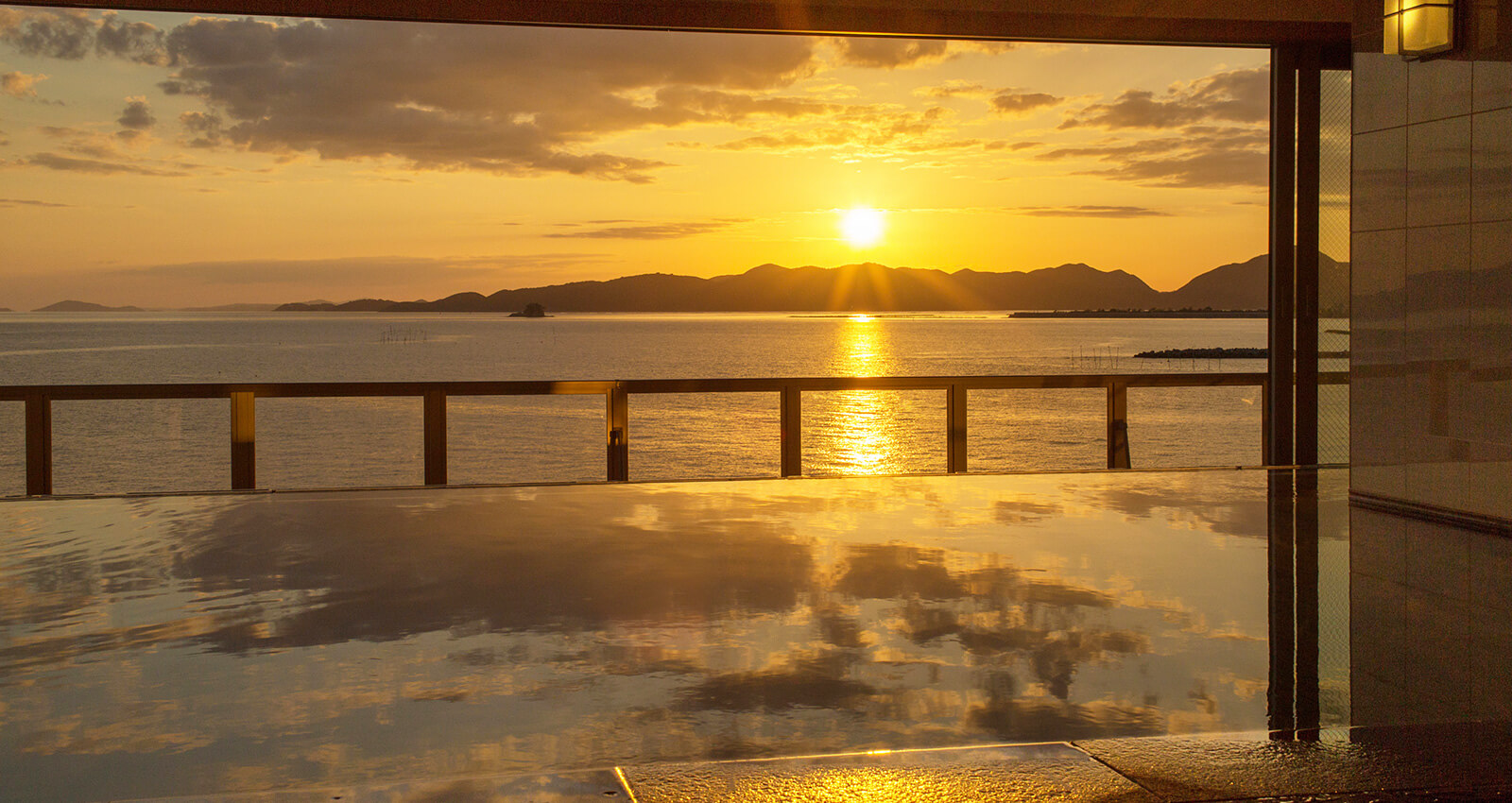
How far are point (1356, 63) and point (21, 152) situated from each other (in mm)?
50634

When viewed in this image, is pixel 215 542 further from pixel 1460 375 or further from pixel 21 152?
pixel 21 152

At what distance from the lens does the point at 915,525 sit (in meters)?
4.98

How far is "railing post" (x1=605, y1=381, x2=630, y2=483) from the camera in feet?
21.8

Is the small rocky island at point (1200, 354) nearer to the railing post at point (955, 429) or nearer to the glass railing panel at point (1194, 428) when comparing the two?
the glass railing panel at point (1194, 428)

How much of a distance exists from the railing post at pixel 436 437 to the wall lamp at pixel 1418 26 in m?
4.59

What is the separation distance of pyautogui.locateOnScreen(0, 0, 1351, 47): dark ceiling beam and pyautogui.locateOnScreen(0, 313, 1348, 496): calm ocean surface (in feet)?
5.55

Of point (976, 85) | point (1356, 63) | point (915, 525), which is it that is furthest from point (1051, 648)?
point (976, 85)

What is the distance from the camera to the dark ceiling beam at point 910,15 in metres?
5.81

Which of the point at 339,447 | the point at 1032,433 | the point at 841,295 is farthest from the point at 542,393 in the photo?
the point at 841,295

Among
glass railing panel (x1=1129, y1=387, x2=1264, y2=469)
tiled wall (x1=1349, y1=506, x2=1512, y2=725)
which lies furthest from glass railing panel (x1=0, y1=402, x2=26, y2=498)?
glass railing panel (x1=1129, y1=387, x2=1264, y2=469)

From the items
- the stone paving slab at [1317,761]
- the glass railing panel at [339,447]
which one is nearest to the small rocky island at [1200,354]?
the glass railing panel at [339,447]

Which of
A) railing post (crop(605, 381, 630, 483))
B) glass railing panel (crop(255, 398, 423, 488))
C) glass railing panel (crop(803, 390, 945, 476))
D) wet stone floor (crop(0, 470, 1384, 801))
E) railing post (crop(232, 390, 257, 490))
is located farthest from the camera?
glass railing panel (crop(255, 398, 423, 488))

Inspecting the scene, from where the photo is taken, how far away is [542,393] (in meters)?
6.41

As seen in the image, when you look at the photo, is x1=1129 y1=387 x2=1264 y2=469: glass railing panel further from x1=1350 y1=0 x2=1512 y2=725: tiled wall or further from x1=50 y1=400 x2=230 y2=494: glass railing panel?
x1=1350 y1=0 x2=1512 y2=725: tiled wall
